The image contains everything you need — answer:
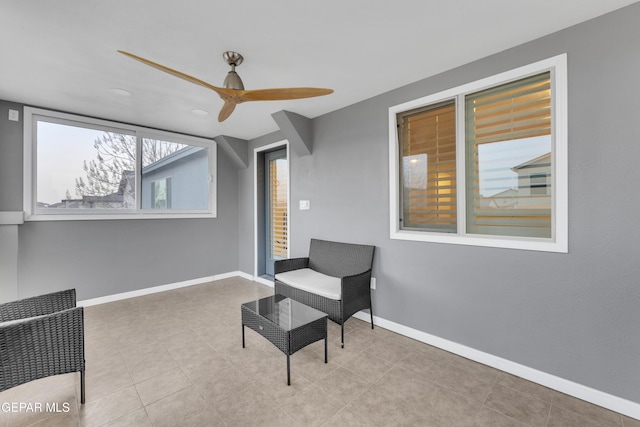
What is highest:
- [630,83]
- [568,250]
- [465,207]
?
[630,83]

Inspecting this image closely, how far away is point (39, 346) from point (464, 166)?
3.22m

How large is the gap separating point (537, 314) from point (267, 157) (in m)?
4.05

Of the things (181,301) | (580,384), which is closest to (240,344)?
(181,301)

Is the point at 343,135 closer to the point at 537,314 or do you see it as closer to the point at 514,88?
the point at 514,88

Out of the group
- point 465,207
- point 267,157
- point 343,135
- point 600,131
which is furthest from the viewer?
point 267,157

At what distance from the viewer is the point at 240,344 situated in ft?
8.05

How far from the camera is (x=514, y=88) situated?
2098mm

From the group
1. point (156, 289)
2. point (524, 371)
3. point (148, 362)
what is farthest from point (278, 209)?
point (524, 371)

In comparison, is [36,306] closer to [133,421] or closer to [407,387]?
[133,421]

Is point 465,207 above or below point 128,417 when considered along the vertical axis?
above

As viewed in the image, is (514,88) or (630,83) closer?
(630,83)

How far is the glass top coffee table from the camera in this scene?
1899mm

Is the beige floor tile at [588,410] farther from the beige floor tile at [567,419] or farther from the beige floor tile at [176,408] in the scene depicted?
the beige floor tile at [176,408]

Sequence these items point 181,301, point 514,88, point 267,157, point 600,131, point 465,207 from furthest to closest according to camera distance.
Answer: point 267,157, point 181,301, point 465,207, point 514,88, point 600,131
